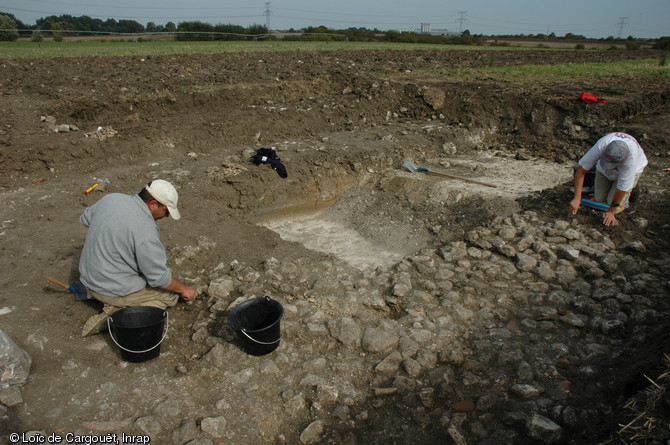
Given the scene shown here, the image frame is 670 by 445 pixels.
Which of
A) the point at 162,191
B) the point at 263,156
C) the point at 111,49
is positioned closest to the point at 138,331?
the point at 162,191

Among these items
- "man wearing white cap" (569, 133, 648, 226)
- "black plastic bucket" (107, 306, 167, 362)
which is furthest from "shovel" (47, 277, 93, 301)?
"man wearing white cap" (569, 133, 648, 226)

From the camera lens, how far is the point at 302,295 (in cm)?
483

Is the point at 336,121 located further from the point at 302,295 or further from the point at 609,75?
the point at 609,75

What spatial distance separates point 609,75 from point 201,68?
14526mm

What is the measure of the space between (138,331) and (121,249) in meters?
0.70

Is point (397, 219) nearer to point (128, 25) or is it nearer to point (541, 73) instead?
point (541, 73)

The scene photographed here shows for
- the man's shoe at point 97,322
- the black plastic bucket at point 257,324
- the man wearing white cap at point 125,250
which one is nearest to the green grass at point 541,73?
the black plastic bucket at point 257,324

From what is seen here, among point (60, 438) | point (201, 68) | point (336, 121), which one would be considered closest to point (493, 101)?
point (336, 121)

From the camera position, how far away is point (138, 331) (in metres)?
3.54

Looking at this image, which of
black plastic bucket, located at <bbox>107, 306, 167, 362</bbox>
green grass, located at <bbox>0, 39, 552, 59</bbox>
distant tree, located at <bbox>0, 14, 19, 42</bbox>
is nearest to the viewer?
black plastic bucket, located at <bbox>107, 306, 167, 362</bbox>

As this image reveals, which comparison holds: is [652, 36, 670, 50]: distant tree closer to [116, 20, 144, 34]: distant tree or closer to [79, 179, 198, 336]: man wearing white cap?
[79, 179, 198, 336]: man wearing white cap

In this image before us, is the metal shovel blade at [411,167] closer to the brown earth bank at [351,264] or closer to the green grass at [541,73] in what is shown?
the brown earth bank at [351,264]

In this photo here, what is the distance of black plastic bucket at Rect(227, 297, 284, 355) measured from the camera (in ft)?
12.3
